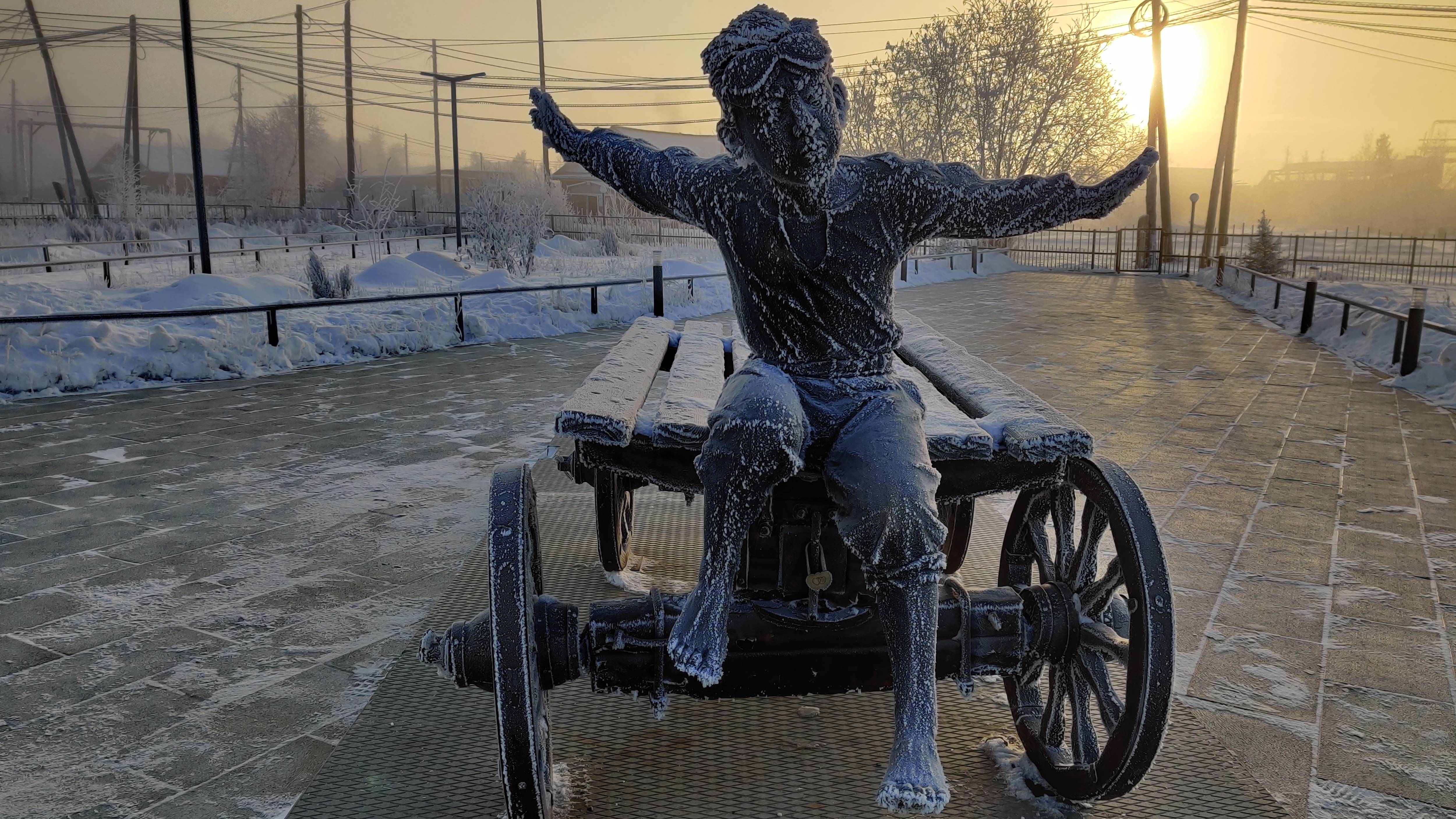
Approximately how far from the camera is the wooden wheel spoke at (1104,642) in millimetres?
2098

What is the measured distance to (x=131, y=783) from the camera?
2.43 m

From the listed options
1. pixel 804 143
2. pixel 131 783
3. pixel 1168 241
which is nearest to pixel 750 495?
pixel 804 143

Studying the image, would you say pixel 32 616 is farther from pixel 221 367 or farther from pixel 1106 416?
pixel 1106 416

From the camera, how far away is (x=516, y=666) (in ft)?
5.98

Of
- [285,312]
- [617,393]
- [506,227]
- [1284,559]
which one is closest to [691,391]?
[617,393]

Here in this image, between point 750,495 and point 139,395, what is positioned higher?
point 750,495

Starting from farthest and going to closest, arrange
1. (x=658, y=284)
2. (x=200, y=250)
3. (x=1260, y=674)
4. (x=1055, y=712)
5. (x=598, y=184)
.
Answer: (x=598, y=184) < (x=200, y=250) < (x=658, y=284) < (x=1260, y=674) < (x=1055, y=712)

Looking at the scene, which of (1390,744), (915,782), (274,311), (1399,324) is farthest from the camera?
(274,311)

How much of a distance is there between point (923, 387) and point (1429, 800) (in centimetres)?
160

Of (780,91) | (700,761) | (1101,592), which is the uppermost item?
(780,91)

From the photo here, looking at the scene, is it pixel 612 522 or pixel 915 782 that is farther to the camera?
pixel 612 522

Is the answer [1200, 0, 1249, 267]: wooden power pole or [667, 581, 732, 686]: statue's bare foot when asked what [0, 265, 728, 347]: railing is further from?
[1200, 0, 1249, 267]: wooden power pole

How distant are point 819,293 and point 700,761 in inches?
51.1

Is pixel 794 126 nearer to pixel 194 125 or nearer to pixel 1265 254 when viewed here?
pixel 194 125
